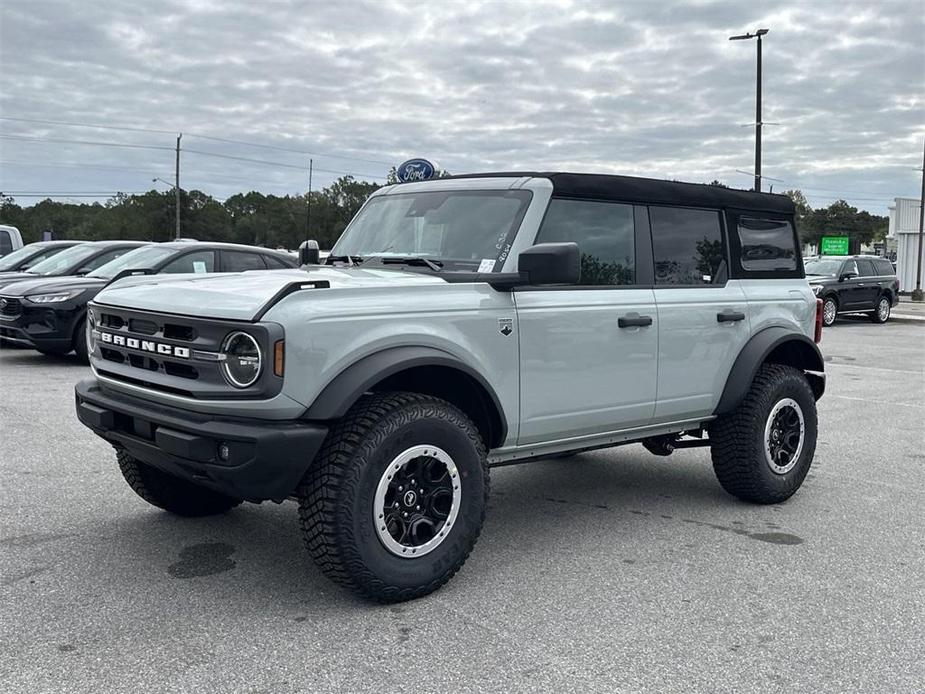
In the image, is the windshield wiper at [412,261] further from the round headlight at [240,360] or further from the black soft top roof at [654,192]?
the round headlight at [240,360]

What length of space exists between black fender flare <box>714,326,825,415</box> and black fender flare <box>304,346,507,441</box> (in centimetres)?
203

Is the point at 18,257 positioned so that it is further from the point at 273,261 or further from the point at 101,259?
the point at 273,261

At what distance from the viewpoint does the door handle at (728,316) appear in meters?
5.16

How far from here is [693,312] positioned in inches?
198

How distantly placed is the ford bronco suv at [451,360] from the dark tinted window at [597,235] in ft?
0.05

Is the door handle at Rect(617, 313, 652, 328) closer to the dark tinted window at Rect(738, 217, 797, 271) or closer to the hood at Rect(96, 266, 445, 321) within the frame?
→ the hood at Rect(96, 266, 445, 321)

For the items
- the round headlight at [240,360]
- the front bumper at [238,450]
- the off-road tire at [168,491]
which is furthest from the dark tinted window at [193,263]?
the round headlight at [240,360]

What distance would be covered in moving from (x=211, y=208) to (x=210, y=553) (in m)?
81.0

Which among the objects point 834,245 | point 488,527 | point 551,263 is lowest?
point 488,527

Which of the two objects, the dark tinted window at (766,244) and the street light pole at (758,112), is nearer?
the dark tinted window at (766,244)

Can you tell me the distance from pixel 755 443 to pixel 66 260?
35.1 ft

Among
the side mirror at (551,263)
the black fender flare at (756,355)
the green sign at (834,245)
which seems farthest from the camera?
the green sign at (834,245)

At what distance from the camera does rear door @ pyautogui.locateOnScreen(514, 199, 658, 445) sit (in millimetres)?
4285

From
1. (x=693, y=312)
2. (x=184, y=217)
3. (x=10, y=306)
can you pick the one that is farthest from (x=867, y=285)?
(x=184, y=217)
